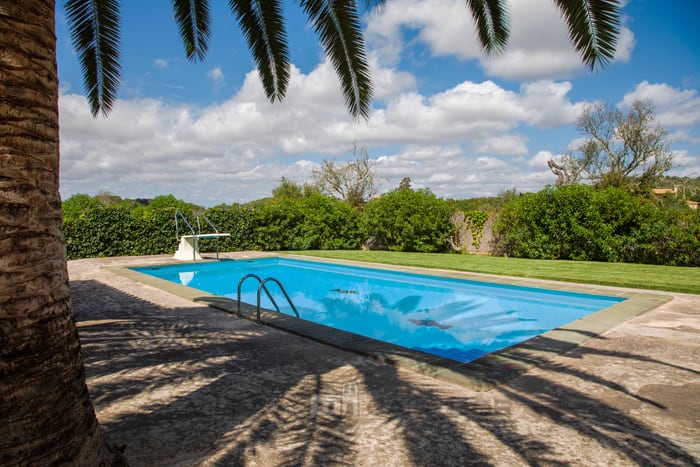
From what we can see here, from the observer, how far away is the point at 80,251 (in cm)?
1434

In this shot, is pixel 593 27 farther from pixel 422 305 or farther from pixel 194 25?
pixel 422 305

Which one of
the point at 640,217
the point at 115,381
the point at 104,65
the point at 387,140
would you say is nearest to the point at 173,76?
the point at 104,65

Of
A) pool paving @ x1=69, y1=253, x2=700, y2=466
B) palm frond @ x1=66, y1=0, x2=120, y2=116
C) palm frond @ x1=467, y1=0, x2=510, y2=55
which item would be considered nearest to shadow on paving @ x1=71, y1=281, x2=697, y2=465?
pool paving @ x1=69, y1=253, x2=700, y2=466

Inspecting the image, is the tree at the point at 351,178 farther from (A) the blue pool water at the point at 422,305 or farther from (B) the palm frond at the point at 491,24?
(B) the palm frond at the point at 491,24

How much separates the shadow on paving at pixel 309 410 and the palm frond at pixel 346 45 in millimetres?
3550

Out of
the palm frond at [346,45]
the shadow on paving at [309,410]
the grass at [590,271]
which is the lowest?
the shadow on paving at [309,410]

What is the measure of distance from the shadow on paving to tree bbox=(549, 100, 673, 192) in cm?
2780

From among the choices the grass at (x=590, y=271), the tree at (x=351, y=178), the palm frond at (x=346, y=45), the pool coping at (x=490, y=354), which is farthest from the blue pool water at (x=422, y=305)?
the tree at (x=351, y=178)

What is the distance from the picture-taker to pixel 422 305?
8.96 meters

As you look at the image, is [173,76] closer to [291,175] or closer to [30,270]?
[30,270]

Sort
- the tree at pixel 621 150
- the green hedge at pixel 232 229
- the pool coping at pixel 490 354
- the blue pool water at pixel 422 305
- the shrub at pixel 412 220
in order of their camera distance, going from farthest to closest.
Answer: the tree at pixel 621 150
the shrub at pixel 412 220
the green hedge at pixel 232 229
the blue pool water at pixel 422 305
the pool coping at pixel 490 354

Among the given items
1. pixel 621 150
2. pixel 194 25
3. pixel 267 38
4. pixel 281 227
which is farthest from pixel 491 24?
pixel 621 150

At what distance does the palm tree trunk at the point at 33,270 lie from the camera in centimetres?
144

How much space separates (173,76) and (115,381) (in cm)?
903
